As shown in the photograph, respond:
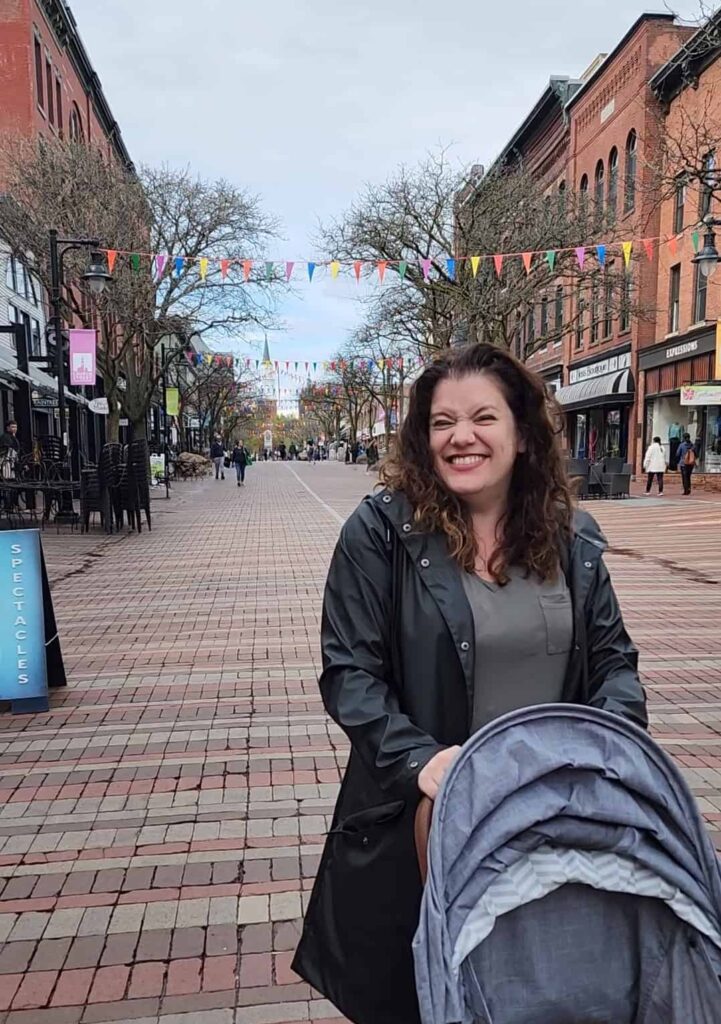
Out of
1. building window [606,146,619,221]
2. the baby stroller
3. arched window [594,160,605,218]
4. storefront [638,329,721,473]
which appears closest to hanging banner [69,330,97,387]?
storefront [638,329,721,473]

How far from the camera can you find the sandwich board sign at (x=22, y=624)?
201 inches

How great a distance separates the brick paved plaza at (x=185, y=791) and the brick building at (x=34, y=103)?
1664 cm

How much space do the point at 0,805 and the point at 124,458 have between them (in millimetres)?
12989

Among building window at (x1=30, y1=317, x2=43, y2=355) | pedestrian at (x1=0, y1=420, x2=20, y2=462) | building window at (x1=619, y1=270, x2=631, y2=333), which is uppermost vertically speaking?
building window at (x1=619, y1=270, x2=631, y2=333)

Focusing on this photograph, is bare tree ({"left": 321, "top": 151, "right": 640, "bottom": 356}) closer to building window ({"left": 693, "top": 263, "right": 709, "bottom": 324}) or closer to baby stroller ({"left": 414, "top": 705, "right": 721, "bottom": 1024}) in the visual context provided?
building window ({"left": 693, "top": 263, "right": 709, "bottom": 324})

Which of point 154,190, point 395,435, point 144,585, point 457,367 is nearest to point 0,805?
point 395,435

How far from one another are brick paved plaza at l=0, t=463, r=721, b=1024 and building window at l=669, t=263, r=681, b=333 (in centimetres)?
2069

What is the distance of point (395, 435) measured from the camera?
2.11 meters

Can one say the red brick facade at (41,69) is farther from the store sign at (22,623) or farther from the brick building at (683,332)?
the store sign at (22,623)

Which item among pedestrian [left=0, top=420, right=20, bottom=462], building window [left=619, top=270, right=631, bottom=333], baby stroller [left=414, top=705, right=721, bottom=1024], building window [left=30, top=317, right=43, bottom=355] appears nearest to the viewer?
baby stroller [left=414, top=705, right=721, bottom=1024]

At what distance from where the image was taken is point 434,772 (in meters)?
1.56

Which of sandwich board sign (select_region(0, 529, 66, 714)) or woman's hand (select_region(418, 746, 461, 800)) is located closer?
woman's hand (select_region(418, 746, 461, 800))

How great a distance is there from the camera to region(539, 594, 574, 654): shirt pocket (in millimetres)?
1817

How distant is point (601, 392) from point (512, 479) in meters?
31.1
